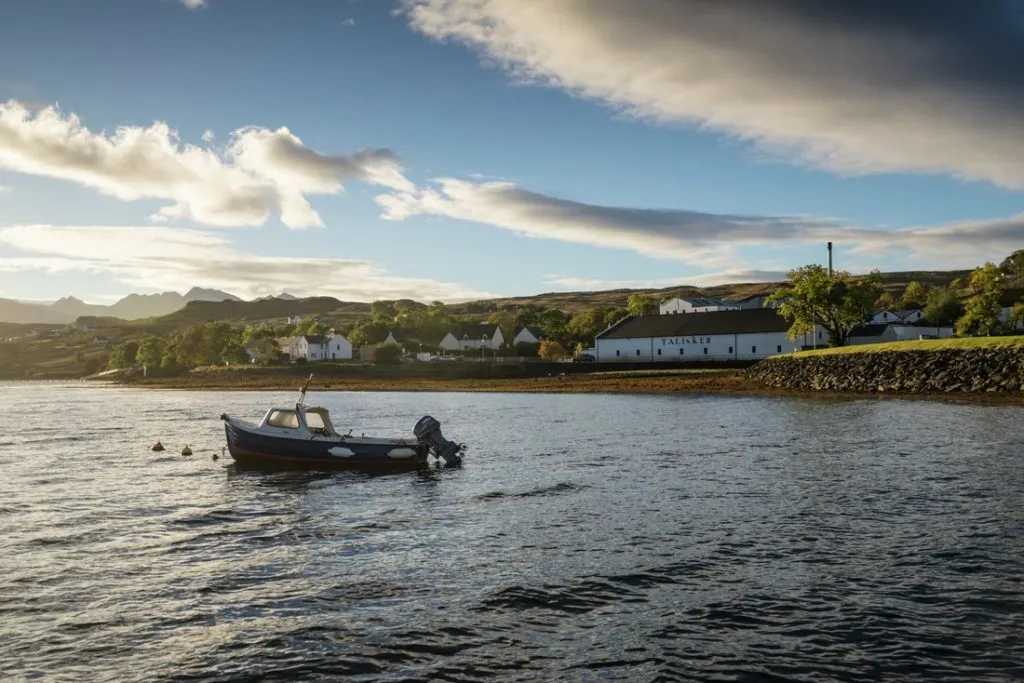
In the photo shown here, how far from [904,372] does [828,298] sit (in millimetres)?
25605

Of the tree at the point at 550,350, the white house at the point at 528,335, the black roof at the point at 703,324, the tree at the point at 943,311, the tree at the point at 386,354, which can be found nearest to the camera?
the black roof at the point at 703,324

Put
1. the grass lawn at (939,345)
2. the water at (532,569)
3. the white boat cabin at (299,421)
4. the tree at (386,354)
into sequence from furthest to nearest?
the tree at (386,354)
the grass lawn at (939,345)
the white boat cabin at (299,421)
the water at (532,569)

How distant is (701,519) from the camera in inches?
937

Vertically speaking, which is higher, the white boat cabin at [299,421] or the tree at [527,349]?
the tree at [527,349]

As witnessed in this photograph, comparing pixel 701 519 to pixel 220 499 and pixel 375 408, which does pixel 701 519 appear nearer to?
pixel 220 499

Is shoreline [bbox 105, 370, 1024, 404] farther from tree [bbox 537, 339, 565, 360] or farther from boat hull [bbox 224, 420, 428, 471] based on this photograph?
boat hull [bbox 224, 420, 428, 471]

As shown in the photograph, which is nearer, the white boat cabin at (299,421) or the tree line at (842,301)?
the white boat cabin at (299,421)

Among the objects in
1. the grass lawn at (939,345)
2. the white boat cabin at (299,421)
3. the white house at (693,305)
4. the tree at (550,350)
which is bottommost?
the white boat cabin at (299,421)

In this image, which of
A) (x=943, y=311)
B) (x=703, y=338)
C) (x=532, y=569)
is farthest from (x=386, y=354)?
(x=532, y=569)

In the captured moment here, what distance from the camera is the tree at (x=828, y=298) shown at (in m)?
101

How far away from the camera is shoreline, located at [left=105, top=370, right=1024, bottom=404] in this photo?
7599cm

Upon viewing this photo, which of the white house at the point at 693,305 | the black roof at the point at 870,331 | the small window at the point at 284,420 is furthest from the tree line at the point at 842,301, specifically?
the small window at the point at 284,420

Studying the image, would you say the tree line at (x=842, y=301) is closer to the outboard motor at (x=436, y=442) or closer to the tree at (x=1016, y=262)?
the tree at (x=1016, y=262)

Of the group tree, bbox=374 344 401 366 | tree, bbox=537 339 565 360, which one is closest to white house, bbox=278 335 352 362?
tree, bbox=374 344 401 366
